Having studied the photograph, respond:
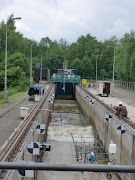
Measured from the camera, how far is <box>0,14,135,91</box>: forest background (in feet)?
169

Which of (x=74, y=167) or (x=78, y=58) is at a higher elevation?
(x=78, y=58)

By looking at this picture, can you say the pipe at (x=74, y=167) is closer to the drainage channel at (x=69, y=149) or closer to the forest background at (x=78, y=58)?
the drainage channel at (x=69, y=149)

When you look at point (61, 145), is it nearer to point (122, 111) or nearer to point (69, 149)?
point (69, 149)

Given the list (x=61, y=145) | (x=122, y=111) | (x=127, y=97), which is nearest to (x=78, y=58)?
(x=127, y=97)

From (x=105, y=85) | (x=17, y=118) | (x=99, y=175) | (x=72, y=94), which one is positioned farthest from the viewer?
(x=72, y=94)

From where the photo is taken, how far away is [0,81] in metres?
46.8

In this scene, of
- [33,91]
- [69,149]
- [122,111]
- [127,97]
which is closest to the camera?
[122,111]

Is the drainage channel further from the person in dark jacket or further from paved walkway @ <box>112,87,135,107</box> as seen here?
paved walkway @ <box>112,87,135,107</box>

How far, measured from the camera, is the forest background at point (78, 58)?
51362 mm

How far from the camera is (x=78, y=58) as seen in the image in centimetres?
9681

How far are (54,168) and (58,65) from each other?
89.7 meters

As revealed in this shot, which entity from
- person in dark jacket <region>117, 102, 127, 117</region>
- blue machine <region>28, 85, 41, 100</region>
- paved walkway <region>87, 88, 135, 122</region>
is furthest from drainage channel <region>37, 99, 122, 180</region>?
blue machine <region>28, 85, 41, 100</region>

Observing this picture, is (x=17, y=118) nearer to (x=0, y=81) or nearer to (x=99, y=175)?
(x=99, y=175)

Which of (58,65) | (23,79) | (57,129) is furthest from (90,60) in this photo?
(57,129)
